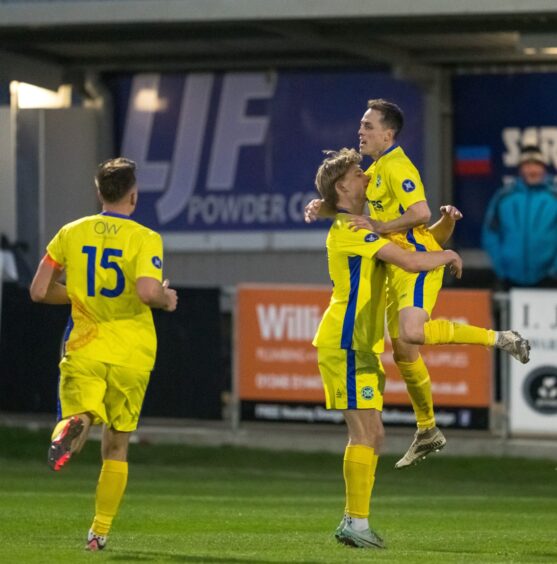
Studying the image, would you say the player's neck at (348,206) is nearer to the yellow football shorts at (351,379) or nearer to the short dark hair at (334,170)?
the short dark hair at (334,170)

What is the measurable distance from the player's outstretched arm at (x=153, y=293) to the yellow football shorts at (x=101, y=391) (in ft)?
1.42

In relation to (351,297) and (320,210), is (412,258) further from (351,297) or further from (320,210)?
(320,210)

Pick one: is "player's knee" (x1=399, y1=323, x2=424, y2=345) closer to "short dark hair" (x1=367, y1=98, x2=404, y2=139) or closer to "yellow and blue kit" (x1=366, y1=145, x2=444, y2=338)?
"yellow and blue kit" (x1=366, y1=145, x2=444, y2=338)

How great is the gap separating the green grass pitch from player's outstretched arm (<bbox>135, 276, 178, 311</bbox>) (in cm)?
131

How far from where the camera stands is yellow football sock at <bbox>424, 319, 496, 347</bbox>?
1091 centimetres

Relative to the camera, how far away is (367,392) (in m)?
10.1

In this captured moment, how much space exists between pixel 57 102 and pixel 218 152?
2.39 m

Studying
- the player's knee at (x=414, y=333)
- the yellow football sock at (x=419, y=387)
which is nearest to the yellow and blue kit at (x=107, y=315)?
the player's knee at (x=414, y=333)

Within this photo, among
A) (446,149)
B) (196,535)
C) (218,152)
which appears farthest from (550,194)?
(196,535)

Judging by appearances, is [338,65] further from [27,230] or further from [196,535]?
[196,535]

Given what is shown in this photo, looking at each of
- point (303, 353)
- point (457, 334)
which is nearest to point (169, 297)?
point (457, 334)

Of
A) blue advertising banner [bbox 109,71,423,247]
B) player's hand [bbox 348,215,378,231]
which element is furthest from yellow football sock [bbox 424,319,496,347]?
blue advertising banner [bbox 109,71,423,247]

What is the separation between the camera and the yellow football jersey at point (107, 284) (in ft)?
31.6

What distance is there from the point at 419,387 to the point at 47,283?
2679mm
